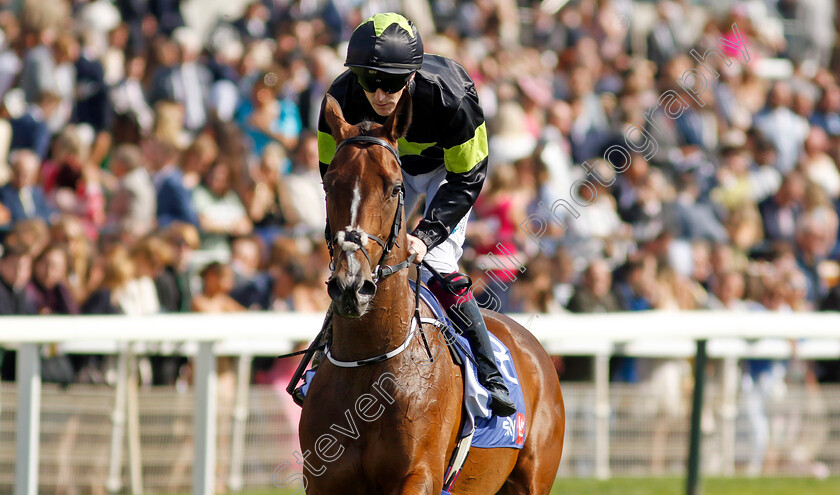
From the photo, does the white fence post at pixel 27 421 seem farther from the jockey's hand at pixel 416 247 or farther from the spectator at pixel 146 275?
the jockey's hand at pixel 416 247

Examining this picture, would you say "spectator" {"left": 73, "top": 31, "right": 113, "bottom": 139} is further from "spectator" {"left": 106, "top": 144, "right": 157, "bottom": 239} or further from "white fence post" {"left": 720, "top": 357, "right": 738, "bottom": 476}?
"white fence post" {"left": 720, "top": 357, "right": 738, "bottom": 476}

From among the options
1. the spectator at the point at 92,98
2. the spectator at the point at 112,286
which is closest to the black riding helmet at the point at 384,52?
the spectator at the point at 112,286

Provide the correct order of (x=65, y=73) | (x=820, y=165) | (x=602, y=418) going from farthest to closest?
(x=820, y=165) < (x=65, y=73) < (x=602, y=418)

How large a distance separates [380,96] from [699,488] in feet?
12.0

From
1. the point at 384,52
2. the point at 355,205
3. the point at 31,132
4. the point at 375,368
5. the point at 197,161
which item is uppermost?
the point at 384,52

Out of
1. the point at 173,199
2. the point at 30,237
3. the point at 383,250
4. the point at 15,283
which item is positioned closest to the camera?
the point at 383,250

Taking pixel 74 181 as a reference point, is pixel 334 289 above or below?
above

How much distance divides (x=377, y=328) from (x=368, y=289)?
0.38 metres

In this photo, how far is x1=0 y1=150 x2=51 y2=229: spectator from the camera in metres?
7.75

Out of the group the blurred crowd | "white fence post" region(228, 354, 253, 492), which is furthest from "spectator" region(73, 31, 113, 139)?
"white fence post" region(228, 354, 253, 492)

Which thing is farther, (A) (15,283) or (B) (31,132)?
(B) (31,132)

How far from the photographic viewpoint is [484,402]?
12.8ft

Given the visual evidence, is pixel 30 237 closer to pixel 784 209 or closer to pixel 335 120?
pixel 335 120

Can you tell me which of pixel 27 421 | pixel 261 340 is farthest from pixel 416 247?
pixel 27 421
